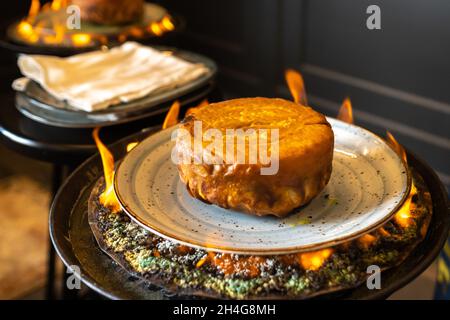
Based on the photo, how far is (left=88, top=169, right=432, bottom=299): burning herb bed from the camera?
77cm

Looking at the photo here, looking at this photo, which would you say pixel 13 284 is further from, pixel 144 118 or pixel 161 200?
pixel 161 200

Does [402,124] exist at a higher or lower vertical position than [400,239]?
lower

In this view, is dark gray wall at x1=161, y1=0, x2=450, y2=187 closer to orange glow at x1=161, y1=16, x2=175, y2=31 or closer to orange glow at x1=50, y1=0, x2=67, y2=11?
orange glow at x1=161, y1=16, x2=175, y2=31

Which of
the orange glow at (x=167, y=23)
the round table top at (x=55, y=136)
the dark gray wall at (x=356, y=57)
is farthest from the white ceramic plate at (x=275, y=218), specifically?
the dark gray wall at (x=356, y=57)

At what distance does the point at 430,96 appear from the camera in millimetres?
2197

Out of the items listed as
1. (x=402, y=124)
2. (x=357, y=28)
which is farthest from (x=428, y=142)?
(x=357, y=28)

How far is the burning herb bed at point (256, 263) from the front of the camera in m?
0.77

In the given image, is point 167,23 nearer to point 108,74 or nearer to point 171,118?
point 108,74

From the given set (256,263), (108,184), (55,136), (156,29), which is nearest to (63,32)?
(156,29)

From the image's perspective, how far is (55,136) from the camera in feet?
4.11

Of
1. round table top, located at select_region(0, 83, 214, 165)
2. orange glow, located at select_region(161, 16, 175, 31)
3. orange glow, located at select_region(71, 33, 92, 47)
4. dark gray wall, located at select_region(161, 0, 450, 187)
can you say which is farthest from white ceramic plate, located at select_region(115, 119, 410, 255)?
dark gray wall, located at select_region(161, 0, 450, 187)

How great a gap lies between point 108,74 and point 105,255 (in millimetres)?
750

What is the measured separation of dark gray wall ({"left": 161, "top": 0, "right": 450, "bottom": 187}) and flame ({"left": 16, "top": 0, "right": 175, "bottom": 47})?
2.26 ft
